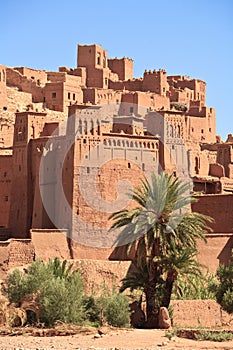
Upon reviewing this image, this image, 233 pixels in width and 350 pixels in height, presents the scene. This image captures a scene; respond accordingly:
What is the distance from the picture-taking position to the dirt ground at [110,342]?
94.7 feet

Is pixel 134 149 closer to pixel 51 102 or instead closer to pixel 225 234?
pixel 225 234

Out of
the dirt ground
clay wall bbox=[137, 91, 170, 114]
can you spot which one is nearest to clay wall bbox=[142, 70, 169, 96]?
clay wall bbox=[137, 91, 170, 114]

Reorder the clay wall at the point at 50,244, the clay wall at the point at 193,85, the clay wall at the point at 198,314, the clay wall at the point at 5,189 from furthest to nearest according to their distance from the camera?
1. the clay wall at the point at 193,85
2. the clay wall at the point at 5,189
3. the clay wall at the point at 50,244
4. the clay wall at the point at 198,314

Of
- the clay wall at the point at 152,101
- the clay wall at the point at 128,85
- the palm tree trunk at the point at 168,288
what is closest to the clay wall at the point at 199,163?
the clay wall at the point at 152,101

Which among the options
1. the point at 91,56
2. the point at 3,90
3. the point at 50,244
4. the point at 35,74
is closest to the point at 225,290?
the point at 50,244

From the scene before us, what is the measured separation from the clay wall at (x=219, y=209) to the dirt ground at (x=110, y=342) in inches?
585

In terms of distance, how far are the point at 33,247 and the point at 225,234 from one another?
825 centimetres

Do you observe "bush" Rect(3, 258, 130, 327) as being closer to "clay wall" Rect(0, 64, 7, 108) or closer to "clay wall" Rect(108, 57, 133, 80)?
"clay wall" Rect(0, 64, 7, 108)

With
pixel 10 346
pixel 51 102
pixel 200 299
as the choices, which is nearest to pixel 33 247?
pixel 200 299

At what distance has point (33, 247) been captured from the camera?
41938 mm

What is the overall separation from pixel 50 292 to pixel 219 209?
15.2 m

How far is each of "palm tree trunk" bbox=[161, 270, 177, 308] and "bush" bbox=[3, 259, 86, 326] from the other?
2814 mm

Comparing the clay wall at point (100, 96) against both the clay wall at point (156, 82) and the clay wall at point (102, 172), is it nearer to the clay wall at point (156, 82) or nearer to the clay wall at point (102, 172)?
the clay wall at point (156, 82)

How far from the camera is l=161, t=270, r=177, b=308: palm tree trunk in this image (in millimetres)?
34125
